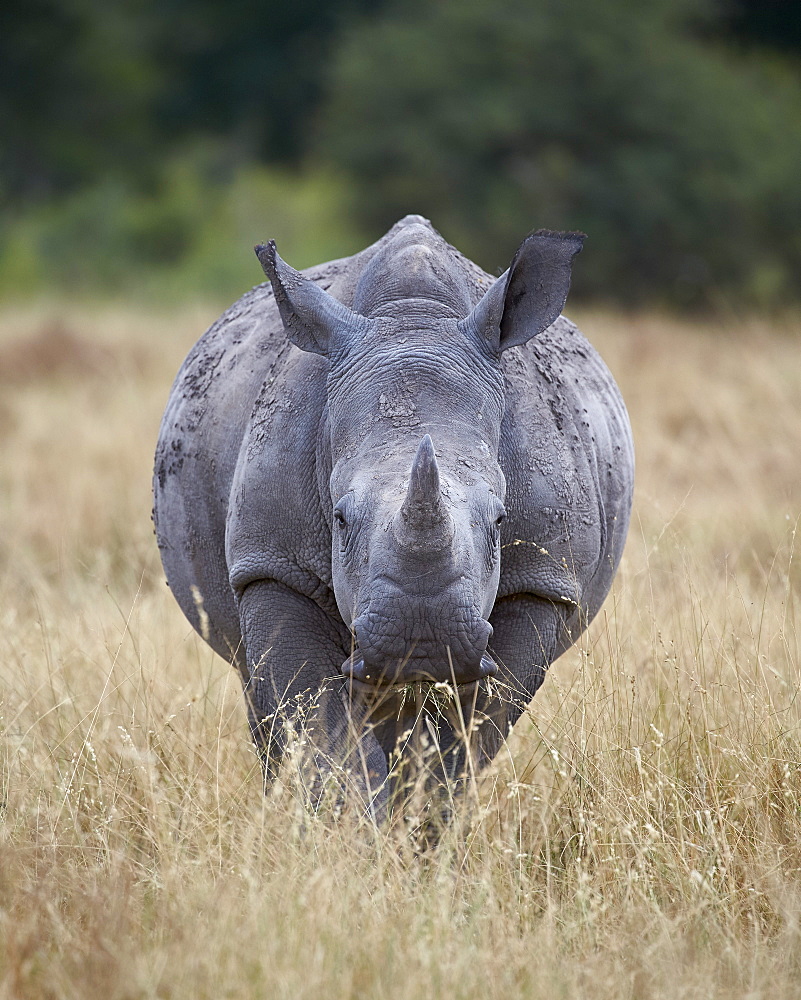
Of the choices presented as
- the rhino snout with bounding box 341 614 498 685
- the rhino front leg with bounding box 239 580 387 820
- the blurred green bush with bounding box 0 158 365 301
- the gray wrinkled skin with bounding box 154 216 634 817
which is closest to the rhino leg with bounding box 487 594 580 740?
the gray wrinkled skin with bounding box 154 216 634 817

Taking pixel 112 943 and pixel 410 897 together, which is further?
pixel 410 897

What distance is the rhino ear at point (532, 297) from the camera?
11.5ft

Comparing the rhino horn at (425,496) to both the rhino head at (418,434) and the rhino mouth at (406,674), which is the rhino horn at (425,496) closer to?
the rhino head at (418,434)

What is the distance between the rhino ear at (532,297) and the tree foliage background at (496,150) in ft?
47.5

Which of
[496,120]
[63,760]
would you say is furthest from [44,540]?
[496,120]

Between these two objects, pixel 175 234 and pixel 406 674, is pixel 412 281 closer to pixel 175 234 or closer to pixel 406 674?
pixel 406 674

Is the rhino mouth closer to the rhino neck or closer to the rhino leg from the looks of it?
the rhino leg

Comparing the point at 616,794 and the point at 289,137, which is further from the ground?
the point at 289,137

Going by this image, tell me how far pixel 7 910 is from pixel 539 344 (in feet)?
6.87

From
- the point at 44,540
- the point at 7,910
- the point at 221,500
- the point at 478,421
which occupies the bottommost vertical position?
the point at 44,540

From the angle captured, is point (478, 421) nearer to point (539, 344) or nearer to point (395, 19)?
point (539, 344)

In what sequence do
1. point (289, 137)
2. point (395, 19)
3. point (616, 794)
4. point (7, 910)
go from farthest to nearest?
point (289, 137) → point (395, 19) → point (616, 794) → point (7, 910)

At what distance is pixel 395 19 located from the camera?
2486 centimetres

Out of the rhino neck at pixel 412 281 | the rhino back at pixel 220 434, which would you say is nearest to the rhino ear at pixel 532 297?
the rhino neck at pixel 412 281
